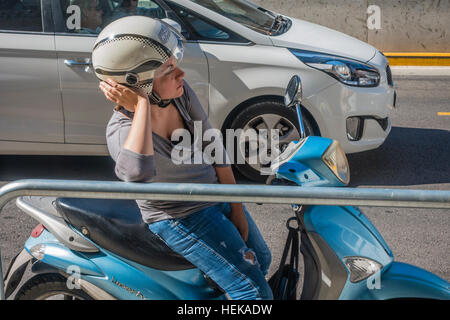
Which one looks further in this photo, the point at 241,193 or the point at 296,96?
the point at 296,96

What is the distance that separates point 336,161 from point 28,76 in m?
3.47

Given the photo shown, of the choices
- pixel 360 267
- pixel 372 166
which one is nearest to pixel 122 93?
pixel 360 267

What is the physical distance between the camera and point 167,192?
1.97m

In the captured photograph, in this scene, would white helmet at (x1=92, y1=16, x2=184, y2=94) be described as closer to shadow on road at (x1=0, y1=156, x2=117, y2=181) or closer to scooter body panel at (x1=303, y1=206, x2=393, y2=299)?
scooter body panel at (x1=303, y1=206, x2=393, y2=299)

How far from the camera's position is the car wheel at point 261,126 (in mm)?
5301

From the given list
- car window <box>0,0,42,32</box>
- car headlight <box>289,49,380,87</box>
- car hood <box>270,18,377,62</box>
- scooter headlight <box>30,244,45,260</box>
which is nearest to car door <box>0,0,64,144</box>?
car window <box>0,0,42,32</box>

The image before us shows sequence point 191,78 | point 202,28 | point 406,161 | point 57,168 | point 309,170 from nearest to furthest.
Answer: point 309,170, point 191,78, point 202,28, point 57,168, point 406,161

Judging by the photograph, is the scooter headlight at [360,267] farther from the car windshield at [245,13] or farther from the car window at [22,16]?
the car window at [22,16]

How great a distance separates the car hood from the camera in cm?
541

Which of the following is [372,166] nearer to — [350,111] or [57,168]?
[350,111]

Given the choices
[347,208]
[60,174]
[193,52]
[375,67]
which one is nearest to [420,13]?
[375,67]

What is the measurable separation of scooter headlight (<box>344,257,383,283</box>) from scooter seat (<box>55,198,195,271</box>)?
0.63 metres

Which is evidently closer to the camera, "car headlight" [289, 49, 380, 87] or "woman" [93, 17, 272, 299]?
"woman" [93, 17, 272, 299]

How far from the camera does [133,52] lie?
6.85 feet
